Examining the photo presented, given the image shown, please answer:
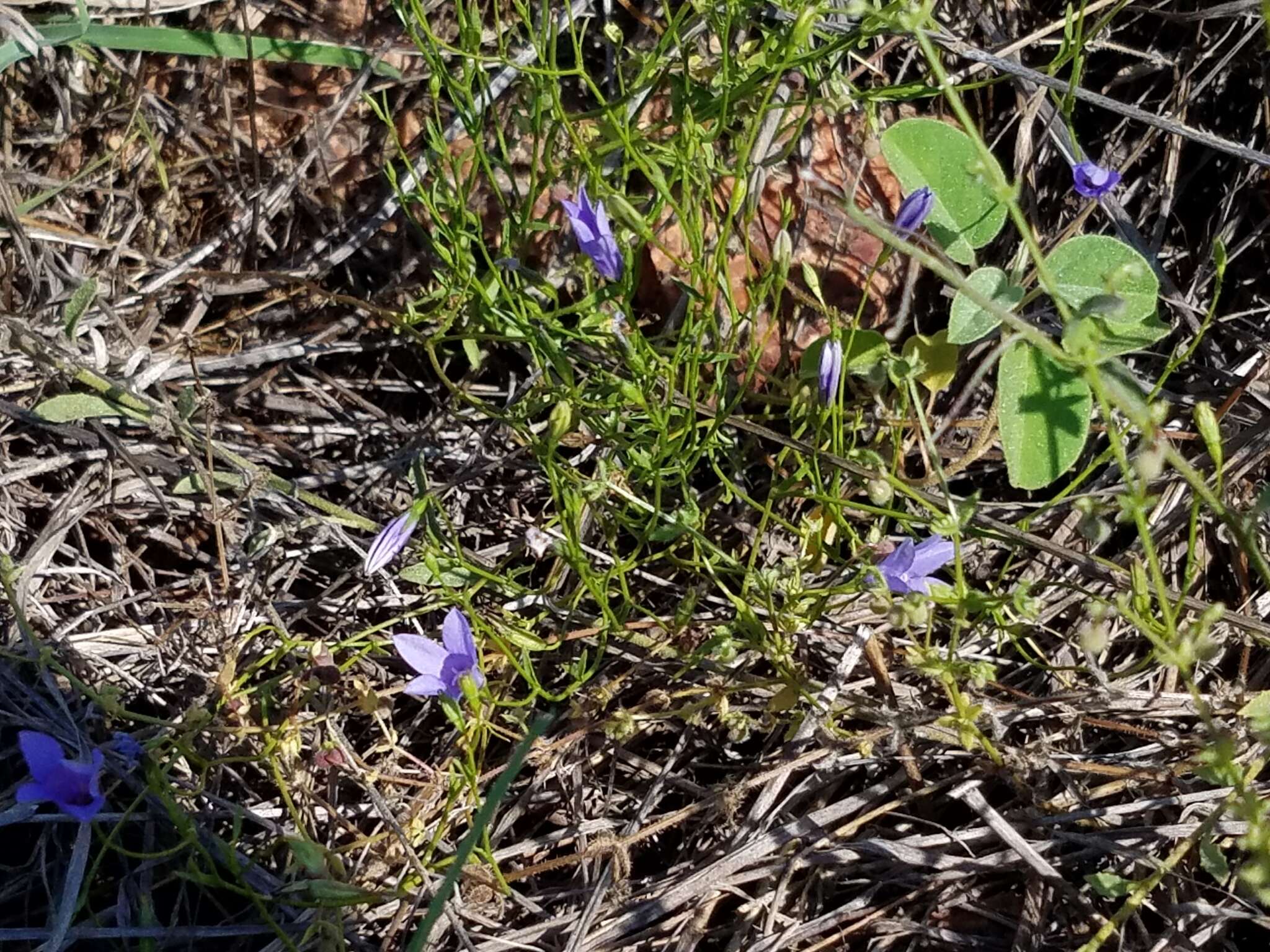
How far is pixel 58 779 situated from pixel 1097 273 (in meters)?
1.55

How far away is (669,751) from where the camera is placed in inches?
69.2

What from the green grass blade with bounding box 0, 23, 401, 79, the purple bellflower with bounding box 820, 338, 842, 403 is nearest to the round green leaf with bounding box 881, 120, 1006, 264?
the purple bellflower with bounding box 820, 338, 842, 403

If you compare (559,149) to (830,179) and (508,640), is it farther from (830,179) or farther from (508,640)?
(508,640)

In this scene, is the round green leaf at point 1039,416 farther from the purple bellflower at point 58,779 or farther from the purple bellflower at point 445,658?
the purple bellflower at point 58,779

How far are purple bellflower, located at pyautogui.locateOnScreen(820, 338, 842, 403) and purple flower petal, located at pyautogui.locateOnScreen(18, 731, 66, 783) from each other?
3.49 ft

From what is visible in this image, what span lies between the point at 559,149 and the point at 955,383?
726 millimetres

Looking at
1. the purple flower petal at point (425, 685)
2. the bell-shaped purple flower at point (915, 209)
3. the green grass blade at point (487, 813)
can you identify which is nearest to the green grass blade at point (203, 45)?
the bell-shaped purple flower at point (915, 209)

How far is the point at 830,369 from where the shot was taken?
4.83 ft

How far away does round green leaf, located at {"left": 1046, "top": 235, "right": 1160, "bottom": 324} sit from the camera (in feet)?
5.46

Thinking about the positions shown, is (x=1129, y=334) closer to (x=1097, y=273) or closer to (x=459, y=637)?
(x=1097, y=273)

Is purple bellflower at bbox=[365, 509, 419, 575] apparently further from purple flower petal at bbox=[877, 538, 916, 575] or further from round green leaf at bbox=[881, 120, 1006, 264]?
round green leaf at bbox=[881, 120, 1006, 264]

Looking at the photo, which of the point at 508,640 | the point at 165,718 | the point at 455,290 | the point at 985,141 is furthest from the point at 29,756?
the point at 985,141

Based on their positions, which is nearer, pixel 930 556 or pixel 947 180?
pixel 930 556

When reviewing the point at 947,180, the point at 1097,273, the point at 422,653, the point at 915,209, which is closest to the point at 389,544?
the point at 422,653
